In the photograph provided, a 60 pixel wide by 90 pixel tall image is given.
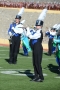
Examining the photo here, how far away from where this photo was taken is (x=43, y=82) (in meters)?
Result: 13.8

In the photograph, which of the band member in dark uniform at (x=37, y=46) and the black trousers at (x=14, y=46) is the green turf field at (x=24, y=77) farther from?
the band member in dark uniform at (x=37, y=46)

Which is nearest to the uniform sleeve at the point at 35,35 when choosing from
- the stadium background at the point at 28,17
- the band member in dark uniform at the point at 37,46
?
the band member in dark uniform at the point at 37,46

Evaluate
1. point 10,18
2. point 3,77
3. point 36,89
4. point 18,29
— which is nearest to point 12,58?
point 18,29

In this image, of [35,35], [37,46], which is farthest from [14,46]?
[35,35]

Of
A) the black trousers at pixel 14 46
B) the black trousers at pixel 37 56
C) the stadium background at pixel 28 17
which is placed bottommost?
the stadium background at pixel 28 17

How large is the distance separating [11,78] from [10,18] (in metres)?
18.1

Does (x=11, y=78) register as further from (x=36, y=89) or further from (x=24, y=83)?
(x=36, y=89)

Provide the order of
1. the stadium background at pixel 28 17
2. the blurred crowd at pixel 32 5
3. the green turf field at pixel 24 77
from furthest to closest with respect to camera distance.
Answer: the blurred crowd at pixel 32 5, the stadium background at pixel 28 17, the green turf field at pixel 24 77

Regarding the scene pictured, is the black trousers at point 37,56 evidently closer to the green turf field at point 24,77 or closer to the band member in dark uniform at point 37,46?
the band member in dark uniform at point 37,46

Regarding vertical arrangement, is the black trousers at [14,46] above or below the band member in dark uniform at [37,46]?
below

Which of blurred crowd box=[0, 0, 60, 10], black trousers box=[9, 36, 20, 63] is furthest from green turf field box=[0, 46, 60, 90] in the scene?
blurred crowd box=[0, 0, 60, 10]

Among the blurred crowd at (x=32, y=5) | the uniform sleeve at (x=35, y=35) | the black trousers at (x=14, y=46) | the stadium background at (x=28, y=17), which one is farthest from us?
the blurred crowd at (x=32, y=5)

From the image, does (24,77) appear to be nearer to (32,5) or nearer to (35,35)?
(35,35)

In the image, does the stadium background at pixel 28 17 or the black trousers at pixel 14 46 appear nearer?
the black trousers at pixel 14 46
